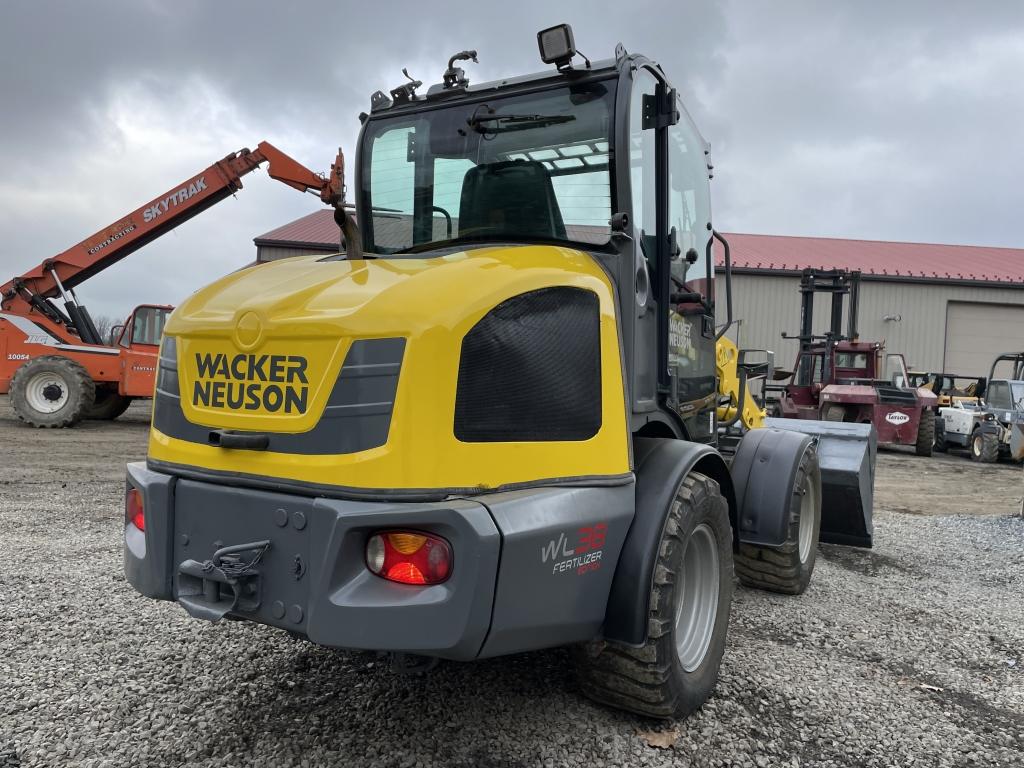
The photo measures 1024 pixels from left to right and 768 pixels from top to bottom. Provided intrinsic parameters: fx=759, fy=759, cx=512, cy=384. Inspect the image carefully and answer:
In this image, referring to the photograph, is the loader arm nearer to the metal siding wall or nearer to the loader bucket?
the loader bucket

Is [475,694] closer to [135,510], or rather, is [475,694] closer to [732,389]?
[135,510]

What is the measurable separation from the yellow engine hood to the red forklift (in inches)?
518

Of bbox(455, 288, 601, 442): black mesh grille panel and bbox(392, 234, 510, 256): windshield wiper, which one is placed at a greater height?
bbox(392, 234, 510, 256): windshield wiper

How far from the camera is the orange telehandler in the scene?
42.7 ft

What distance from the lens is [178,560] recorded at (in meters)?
Answer: 2.57

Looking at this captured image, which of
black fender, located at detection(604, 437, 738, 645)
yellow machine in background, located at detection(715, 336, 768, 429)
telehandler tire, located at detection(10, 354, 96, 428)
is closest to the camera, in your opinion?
black fender, located at detection(604, 437, 738, 645)

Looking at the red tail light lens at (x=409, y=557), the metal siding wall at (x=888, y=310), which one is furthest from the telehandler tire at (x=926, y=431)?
the red tail light lens at (x=409, y=557)

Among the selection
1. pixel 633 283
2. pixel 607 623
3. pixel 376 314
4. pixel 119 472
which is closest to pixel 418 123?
pixel 633 283

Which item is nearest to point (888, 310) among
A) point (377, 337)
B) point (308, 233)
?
point (308, 233)

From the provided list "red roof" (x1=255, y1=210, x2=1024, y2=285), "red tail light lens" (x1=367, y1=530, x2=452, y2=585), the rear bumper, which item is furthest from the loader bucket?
"red roof" (x1=255, y1=210, x2=1024, y2=285)

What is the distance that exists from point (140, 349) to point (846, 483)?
40.2ft

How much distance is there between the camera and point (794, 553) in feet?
14.8

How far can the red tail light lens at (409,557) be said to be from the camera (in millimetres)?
2195

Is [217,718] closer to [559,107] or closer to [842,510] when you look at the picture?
[559,107]
